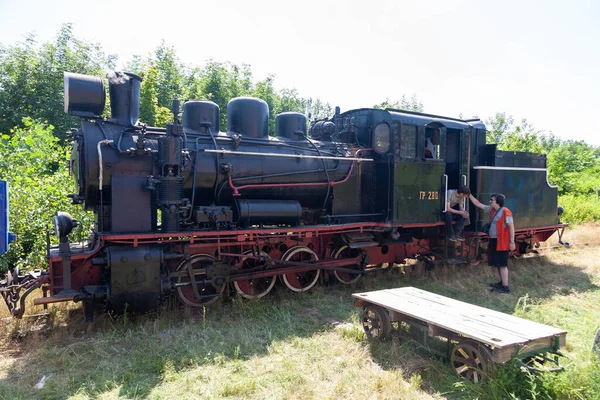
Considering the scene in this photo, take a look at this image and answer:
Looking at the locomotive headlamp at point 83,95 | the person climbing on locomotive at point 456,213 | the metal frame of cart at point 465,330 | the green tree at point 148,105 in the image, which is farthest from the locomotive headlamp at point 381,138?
the green tree at point 148,105

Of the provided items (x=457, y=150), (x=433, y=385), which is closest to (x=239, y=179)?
(x=433, y=385)

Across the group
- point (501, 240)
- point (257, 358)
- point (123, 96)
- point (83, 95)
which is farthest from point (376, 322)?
point (83, 95)

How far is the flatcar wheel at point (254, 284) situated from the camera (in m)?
6.14

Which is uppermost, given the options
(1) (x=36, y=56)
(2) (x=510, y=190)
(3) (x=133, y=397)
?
(1) (x=36, y=56)

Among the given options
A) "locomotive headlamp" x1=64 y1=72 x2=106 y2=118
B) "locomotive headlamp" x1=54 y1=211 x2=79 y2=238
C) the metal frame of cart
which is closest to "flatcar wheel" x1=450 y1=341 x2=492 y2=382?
the metal frame of cart

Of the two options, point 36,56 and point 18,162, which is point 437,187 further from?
point 36,56

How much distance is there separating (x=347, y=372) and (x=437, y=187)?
475 cm

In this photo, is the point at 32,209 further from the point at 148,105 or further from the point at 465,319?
the point at 465,319

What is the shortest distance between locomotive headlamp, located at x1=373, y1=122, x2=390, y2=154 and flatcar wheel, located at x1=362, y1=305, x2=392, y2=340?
A: 10.9 feet

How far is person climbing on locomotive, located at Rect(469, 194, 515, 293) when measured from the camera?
7293mm

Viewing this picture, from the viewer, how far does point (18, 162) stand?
9.12 m

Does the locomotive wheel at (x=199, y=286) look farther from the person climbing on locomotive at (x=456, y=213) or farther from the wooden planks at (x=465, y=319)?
the person climbing on locomotive at (x=456, y=213)

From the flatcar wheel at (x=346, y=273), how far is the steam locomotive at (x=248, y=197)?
0.04 m

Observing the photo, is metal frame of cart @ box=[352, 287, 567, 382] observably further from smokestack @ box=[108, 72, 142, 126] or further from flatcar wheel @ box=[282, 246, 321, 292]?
smokestack @ box=[108, 72, 142, 126]
